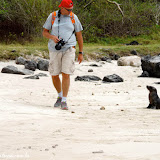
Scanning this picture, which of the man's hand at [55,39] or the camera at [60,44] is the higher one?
the man's hand at [55,39]

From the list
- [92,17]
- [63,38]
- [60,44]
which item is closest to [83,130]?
[60,44]

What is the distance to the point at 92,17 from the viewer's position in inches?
755

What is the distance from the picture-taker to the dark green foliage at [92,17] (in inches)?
608

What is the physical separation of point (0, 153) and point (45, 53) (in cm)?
999

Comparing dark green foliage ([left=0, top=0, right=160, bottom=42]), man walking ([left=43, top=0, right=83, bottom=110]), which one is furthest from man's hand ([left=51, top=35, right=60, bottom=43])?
dark green foliage ([left=0, top=0, right=160, bottom=42])

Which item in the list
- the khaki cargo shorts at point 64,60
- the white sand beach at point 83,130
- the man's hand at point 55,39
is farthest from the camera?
the khaki cargo shorts at point 64,60

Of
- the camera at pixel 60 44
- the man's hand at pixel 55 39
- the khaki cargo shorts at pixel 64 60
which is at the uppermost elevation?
the man's hand at pixel 55 39

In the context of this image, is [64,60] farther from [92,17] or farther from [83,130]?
[92,17]

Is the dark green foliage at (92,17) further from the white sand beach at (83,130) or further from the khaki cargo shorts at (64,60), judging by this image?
the khaki cargo shorts at (64,60)

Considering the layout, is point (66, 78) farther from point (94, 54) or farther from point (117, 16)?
point (117, 16)

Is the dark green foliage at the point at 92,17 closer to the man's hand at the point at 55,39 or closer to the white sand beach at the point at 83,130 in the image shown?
the white sand beach at the point at 83,130

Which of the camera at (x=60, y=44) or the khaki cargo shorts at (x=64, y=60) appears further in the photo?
the khaki cargo shorts at (x=64, y=60)

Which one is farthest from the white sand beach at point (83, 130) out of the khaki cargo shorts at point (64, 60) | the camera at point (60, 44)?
the camera at point (60, 44)

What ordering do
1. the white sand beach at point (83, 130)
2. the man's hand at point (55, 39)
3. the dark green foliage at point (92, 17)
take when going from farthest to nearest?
the dark green foliage at point (92, 17) → the man's hand at point (55, 39) → the white sand beach at point (83, 130)
